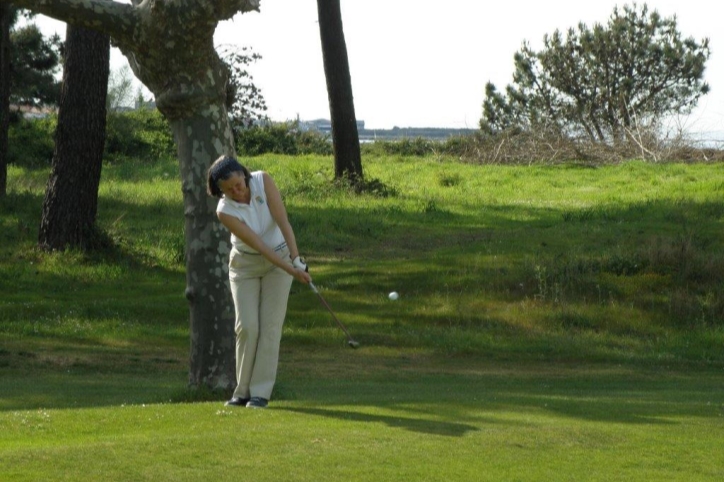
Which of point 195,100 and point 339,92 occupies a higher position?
point 339,92

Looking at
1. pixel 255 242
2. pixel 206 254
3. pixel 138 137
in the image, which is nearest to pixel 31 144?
pixel 138 137

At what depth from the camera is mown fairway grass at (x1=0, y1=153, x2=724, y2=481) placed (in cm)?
767

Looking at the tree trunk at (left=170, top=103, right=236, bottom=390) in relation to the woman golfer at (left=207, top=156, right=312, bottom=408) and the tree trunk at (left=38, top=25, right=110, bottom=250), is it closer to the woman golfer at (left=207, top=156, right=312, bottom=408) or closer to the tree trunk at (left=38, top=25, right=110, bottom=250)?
the woman golfer at (left=207, top=156, right=312, bottom=408)

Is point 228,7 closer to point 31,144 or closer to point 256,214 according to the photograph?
point 256,214

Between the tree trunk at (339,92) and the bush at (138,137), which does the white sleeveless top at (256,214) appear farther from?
the bush at (138,137)

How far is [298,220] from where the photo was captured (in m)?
26.9

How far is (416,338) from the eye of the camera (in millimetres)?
Answer: 17719

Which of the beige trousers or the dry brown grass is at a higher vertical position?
the dry brown grass

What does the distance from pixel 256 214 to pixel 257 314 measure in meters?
0.80

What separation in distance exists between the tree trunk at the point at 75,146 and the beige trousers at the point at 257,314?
543 inches

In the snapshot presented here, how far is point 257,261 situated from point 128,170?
1183 inches

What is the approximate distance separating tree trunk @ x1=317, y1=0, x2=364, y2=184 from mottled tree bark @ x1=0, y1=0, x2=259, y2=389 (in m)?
21.3

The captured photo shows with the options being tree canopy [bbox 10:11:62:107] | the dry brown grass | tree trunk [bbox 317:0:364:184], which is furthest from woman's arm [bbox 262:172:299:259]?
the dry brown grass

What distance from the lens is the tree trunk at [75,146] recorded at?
22766 millimetres
